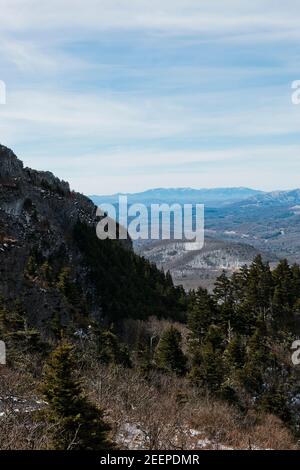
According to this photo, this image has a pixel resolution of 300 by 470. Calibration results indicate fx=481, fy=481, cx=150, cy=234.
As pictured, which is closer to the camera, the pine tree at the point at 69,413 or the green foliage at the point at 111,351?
the pine tree at the point at 69,413

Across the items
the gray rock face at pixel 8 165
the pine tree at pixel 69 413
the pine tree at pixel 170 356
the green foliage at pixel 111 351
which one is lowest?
the pine tree at pixel 170 356

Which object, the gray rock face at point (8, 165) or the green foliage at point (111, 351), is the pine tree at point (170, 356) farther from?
the gray rock face at point (8, 165)

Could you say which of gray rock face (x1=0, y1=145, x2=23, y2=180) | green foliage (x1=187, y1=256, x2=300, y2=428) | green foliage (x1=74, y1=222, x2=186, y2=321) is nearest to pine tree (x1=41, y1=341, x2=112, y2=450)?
green foliage (x1=187, y1=256, x2=300, y2=428)

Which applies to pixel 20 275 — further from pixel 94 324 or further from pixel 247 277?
pixel 247 277

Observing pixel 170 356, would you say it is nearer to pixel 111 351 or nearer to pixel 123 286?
pixel 111 351

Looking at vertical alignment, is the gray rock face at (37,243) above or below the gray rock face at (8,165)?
below

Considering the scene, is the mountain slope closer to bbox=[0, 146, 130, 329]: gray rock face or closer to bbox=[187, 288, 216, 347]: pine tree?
bbox=[0, 146, 130, 329]: gray rock face

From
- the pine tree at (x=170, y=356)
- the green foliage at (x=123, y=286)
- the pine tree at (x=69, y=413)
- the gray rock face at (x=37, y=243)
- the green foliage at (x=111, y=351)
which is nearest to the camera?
the pine tree at (x=69, y=413)

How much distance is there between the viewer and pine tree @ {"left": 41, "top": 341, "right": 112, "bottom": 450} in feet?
46.3

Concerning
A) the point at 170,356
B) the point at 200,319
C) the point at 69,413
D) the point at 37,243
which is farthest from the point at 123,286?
the point at 69,413

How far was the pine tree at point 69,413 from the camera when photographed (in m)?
14.1

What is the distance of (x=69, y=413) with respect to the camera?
14594 mm

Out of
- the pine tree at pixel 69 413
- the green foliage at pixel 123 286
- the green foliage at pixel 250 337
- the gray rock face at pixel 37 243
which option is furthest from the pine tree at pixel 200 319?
the pine tree at pixel 69 413

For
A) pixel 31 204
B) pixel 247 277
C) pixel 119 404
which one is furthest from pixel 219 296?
Answer: pixel 119 404
